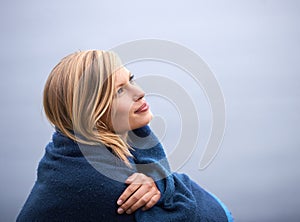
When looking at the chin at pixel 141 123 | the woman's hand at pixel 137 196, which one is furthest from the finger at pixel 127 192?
the chin at pixel 141 123

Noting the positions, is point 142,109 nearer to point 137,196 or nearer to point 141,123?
point 141,123

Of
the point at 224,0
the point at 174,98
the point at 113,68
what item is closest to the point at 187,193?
the point at 113,68

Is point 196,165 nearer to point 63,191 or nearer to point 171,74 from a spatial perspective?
point 171,74

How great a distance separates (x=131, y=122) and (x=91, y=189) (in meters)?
0.13

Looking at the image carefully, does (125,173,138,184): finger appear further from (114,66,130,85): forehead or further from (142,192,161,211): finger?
(114,66,130,85): forehead

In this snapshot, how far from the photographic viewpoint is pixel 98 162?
0.66 m

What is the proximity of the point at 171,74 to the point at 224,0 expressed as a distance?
0.36 meters

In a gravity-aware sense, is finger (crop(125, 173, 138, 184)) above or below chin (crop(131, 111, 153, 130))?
below

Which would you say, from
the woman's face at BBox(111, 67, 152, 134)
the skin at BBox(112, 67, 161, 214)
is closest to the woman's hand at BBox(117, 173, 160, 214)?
the skin at BBox(112, 67, 161, 214)

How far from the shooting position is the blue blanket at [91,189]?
0.65 m

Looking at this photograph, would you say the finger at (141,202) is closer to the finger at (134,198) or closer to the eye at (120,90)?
the finger at (134,198)

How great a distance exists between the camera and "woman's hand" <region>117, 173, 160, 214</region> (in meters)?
0.64

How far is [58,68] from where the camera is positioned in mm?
698

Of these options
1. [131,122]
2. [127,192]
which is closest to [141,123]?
[131,122]
